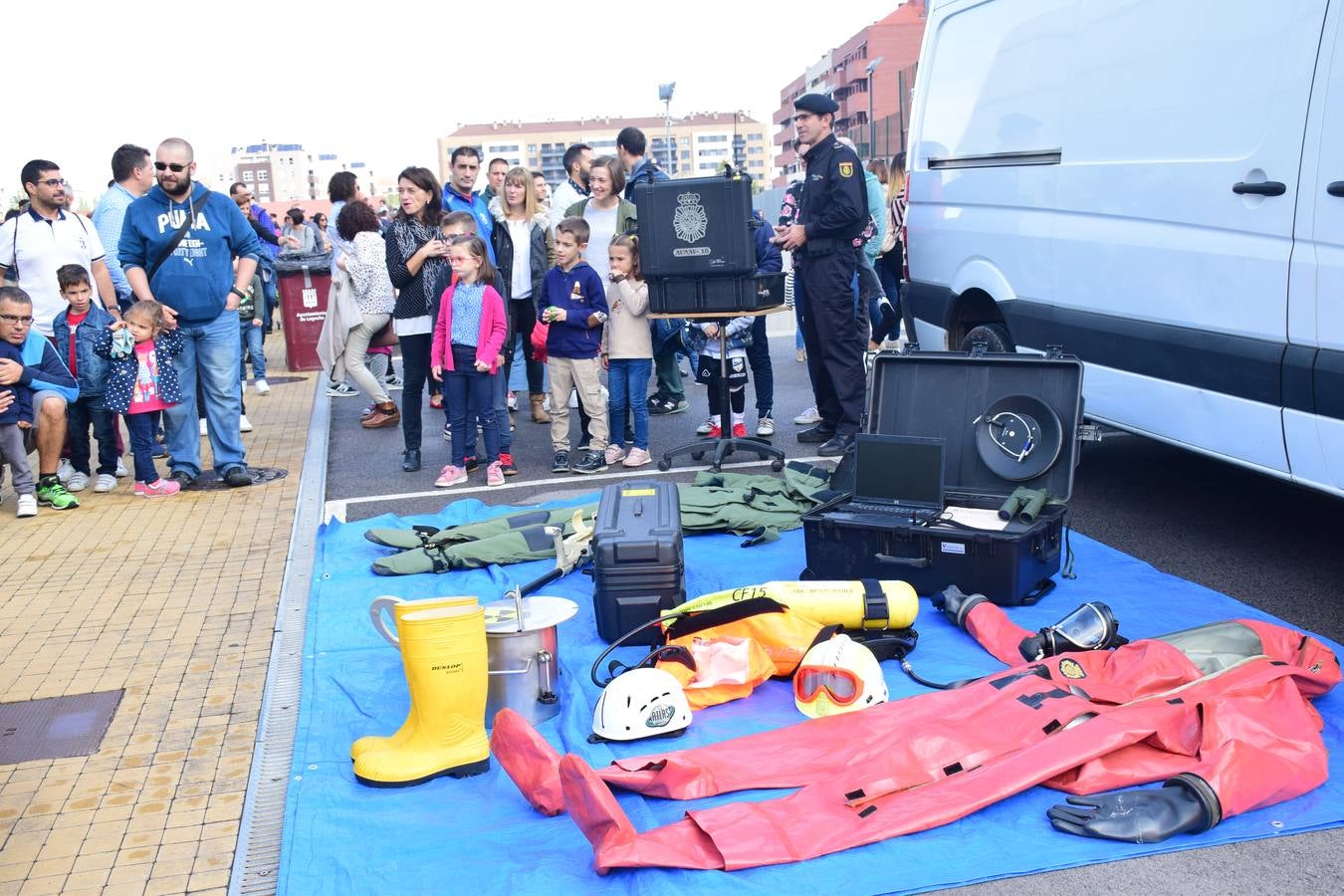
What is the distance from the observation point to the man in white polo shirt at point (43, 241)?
319 inches

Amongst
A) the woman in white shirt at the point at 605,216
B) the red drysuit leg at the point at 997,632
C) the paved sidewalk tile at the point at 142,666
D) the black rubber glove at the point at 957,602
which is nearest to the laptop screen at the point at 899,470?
the black rubber glove at the point at 957,602

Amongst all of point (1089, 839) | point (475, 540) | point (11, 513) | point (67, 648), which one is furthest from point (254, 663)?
point (11, 513)

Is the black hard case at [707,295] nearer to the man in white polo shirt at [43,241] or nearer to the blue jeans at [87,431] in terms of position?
the blue jeans at [87,431]

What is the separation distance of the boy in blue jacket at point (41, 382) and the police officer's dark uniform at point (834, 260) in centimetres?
501

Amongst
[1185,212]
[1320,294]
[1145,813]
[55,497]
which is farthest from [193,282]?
[1145,813]

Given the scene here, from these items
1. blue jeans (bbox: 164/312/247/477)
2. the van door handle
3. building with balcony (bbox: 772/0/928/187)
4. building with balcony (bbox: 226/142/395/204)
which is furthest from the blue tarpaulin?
building with balcony (bbox: 226/142/395/204)

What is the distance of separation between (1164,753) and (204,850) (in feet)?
9.29

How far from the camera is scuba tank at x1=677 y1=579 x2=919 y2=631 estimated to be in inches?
178

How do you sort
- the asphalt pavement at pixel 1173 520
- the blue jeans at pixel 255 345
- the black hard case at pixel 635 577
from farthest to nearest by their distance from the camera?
the blue jeans at pixel 255 345, the black hard case at pixel 635 577, the asphalt pavement at pixel 1173 520

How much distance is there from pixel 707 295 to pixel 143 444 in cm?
394

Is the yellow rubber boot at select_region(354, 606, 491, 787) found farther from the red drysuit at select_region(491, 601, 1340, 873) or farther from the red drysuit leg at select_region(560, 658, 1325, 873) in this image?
the red drysuit leg at select_region(560, 658, 1325, 873)

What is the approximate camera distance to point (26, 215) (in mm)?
8156

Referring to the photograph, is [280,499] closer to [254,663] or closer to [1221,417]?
[254,663]

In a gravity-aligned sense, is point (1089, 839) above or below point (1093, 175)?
below
